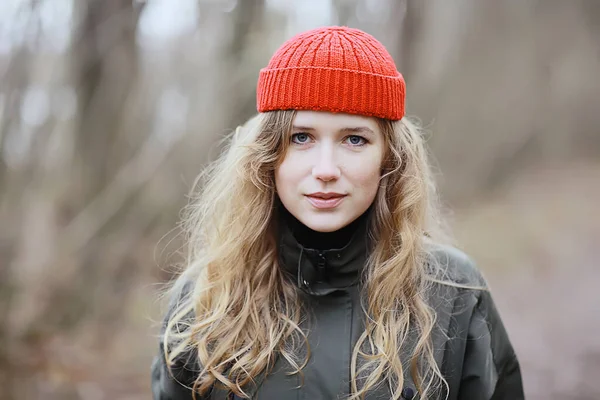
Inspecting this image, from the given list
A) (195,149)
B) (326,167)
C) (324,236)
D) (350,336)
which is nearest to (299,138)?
(326,167)

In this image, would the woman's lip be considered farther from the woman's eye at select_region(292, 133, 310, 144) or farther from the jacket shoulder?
the jacket shoulder

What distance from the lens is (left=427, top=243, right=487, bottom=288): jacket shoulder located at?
6.39 feet

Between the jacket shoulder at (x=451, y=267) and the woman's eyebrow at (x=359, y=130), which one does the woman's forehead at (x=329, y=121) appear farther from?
the jacket shoulder at (x=451, y=267)

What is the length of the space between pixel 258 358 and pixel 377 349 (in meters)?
0.36

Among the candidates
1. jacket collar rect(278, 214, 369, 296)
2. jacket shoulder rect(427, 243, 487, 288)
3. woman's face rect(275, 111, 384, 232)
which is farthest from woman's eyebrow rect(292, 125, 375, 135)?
jacket shoulder rect(427, 243, 487, 288)

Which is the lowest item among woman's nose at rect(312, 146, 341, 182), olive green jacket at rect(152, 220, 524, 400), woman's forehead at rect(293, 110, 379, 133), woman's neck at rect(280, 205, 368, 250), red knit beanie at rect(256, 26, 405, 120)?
olive green jacket at rect(152, 220, 524, 400)

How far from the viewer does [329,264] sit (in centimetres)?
181

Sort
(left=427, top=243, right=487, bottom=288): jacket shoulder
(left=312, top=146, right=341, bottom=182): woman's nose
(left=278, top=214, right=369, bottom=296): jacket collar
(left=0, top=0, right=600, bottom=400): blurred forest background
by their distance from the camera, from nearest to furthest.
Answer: (left=312, top=146, right=341, bottom=182): woman's nose
(left=278, top=214, right=369, bottom=296): jacket collar
(left=427, top=243, right=487, bottom=288): jacket shoulder
(left=0, top=0, right=600, bottom=400): blurred forest background

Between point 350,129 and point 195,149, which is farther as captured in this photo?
point 195,149

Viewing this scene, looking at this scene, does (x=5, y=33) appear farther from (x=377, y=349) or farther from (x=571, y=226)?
(x=571, y=226)

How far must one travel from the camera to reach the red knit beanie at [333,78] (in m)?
1.72

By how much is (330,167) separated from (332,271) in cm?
34

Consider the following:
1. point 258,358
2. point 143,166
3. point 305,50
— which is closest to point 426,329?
point 258,358

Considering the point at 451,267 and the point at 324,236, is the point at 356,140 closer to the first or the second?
the point at 324,236
